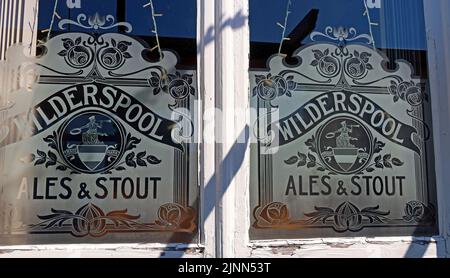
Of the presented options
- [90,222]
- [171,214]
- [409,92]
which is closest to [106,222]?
[90,222]

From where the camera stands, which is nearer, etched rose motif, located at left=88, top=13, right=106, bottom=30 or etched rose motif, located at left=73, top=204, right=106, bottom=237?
etched rose motif, located at left=73, top=204, right=106, bottom=237

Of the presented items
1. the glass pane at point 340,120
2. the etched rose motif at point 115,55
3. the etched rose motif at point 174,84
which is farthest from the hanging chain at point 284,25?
the etched rose motif at point 115,55

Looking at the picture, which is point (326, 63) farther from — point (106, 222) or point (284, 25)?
point (106, 222)

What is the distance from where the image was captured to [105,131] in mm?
2348

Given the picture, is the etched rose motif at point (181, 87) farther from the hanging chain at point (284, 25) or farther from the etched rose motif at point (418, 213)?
the etched rose motif at point (418, 213)

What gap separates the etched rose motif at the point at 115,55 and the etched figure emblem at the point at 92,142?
0.25m

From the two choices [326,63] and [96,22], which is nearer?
[96,22]

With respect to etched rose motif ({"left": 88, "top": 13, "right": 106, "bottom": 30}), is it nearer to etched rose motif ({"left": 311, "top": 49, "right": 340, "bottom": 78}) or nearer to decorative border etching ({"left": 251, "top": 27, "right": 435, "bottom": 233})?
decorative border etching ({"left": 251, "top": 27, "right": 435, "bottom": 233})

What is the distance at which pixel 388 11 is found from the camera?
8.66ft

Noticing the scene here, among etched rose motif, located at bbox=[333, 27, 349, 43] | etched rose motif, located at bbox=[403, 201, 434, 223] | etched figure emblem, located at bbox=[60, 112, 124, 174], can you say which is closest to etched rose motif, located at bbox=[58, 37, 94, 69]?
etched figure emblem, located at bbox=[60, 112, 124, 174]

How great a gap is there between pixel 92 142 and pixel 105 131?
0.08 m

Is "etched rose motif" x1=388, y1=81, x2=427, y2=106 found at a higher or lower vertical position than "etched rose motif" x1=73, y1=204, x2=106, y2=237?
higher

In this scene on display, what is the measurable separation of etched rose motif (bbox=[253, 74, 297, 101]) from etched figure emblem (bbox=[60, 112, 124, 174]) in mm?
711

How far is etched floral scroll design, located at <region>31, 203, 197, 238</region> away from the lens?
225cm
